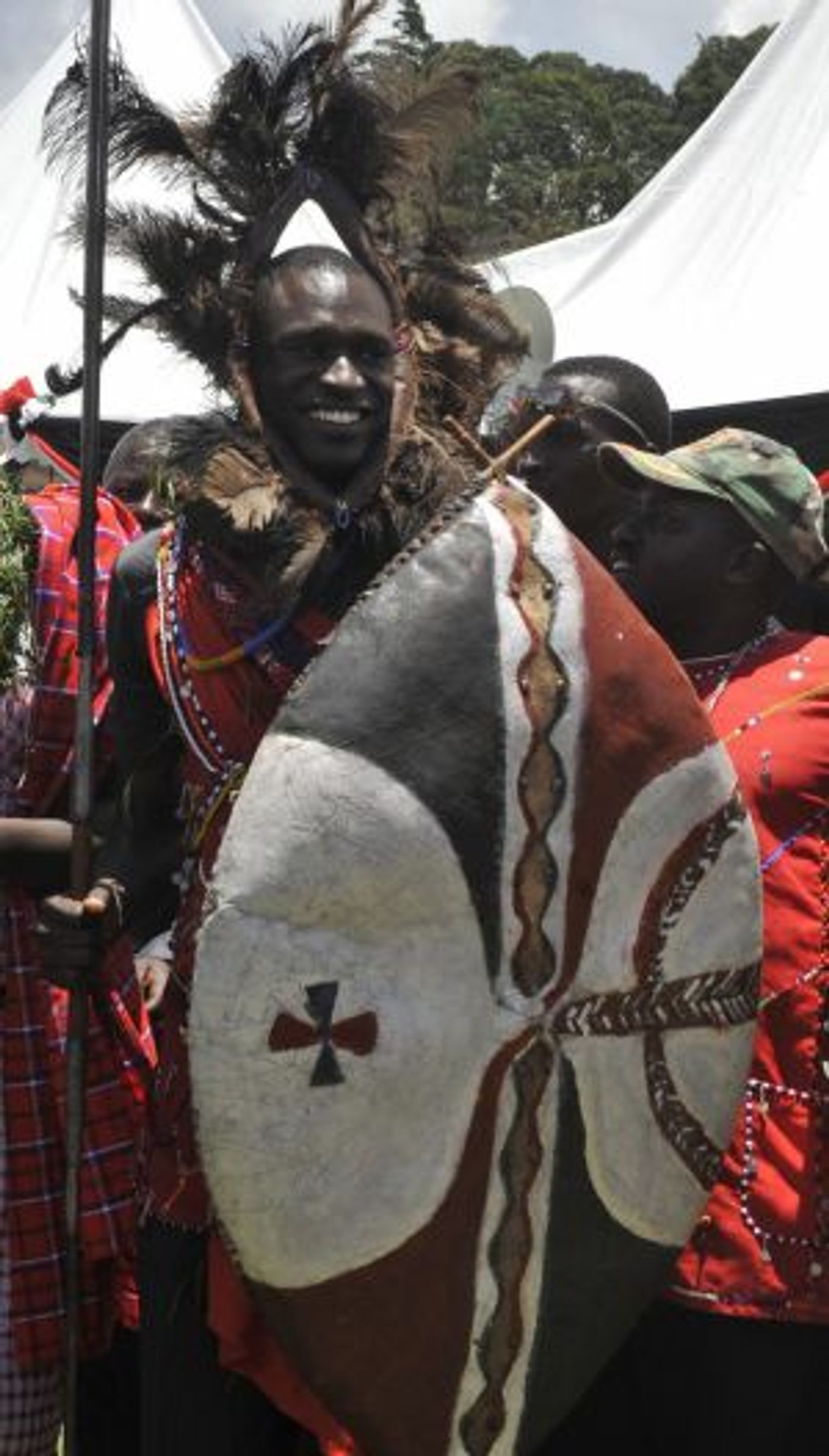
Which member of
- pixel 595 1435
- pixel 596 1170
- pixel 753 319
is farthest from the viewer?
pixel 753 319

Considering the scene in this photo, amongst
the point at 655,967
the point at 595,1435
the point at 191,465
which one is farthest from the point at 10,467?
the point at 595,1435

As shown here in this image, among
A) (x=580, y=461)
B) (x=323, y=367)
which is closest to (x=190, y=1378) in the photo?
(x=323, y=367)

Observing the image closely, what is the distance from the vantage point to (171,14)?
34.8ft

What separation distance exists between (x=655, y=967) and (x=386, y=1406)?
1.83ft

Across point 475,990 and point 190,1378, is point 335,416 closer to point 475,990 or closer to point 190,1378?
point 475,990

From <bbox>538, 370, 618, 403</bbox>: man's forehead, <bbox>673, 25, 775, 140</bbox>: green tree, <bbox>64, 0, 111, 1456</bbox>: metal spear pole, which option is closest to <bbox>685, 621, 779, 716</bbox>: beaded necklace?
<bbox>64, 0, 111, 1456</bbox>: metal spear pole

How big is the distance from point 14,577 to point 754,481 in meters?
1.05

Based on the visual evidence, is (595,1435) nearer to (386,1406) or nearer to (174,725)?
(386,1406)

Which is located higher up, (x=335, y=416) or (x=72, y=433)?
(x=335, y=416)

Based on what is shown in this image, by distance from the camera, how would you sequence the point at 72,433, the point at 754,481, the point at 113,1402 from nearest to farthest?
the point at 754,481 < the point at 113,1402 < the point at 72,433

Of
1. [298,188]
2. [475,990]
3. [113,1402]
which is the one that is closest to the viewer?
[475,990]

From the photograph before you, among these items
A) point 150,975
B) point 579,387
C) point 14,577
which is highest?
point 579,387

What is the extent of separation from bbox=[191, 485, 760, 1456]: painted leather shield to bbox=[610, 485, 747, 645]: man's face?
17.7 inches

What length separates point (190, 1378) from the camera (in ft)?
7.88
